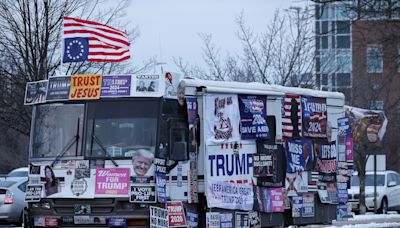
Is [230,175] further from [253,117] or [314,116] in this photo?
[314,116]

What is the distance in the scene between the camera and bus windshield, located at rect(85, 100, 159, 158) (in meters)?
14.2

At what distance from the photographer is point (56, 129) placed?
1491 centimetres

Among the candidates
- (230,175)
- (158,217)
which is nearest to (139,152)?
(158,217)

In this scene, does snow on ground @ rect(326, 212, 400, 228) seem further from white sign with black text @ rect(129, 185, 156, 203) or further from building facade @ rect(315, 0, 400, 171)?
white sign with black text @ rect(129, 185, 156, 203)

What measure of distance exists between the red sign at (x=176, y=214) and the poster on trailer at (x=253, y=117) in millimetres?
1971

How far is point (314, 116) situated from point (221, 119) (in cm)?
304

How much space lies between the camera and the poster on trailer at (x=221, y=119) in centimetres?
1478

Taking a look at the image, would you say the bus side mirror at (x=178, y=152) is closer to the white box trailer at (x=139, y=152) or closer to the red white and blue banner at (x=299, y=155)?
the white box trailer at (x=139, y=152)

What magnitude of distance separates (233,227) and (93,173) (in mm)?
2674

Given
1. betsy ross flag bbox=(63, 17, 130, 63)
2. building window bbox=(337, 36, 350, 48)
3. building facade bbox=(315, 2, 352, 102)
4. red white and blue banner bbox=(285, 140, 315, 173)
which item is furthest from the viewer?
building window bbox=(337, 36, 350, 48)

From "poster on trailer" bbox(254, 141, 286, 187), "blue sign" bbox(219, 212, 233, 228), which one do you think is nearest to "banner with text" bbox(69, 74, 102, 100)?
"blue sign" bbox(219, 212, 233, 228)

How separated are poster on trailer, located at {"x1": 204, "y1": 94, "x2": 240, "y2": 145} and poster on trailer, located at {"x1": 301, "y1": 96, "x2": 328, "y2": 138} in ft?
6.84

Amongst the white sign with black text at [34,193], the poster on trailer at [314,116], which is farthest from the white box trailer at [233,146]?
the white sign with black text at [34,193]

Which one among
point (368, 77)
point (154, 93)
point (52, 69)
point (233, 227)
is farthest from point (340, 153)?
point (368, 77)
